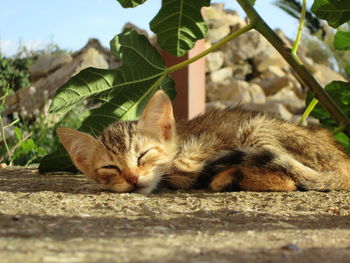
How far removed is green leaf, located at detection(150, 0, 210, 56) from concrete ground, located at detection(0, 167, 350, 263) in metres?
0.82

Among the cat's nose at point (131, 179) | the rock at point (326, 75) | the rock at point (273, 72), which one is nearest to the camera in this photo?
the cat's nose at point (131, 179)

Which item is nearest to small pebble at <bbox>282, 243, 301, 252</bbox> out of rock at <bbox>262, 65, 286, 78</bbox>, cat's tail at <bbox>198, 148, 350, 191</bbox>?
cat's tail at <bbox>198, 148, 350, 191</bbox>

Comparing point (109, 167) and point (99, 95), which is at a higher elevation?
point (99, 95)

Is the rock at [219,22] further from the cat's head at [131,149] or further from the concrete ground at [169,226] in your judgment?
the concrete ground at [169,226]

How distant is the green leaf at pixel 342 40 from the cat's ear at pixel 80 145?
1.47m

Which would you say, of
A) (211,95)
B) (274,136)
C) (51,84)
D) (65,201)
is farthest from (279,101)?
(65,201)

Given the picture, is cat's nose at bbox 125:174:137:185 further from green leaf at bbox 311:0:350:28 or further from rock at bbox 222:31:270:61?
rock at bbox 222:31:270:61

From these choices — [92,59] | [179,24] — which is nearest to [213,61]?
[92,59]

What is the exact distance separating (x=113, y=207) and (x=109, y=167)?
0.55 meters

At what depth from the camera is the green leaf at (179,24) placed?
105 inches

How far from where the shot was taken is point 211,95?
1095 cm

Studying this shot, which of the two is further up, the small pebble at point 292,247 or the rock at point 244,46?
the rock at point 244,46

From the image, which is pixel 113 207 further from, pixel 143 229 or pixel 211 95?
pixel 211 95

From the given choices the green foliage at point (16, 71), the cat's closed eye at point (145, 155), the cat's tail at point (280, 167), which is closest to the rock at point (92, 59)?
the green foliage at point (16, 71)
